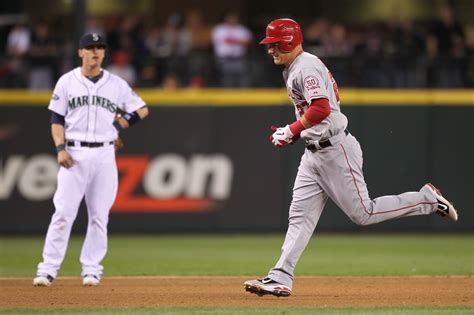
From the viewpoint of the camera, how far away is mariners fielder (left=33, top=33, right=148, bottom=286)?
9.60 m

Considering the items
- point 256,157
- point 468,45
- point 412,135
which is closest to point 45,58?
point 256,157

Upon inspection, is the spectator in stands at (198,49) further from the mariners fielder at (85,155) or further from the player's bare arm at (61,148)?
the player's bare arm at (61,148)

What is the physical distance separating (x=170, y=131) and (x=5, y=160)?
2298 millimetres

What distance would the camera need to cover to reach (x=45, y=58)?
14.8 meters

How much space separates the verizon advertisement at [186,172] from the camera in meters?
14.9

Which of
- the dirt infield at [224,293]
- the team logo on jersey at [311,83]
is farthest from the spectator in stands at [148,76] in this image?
the team logo on jersey at [311,83]

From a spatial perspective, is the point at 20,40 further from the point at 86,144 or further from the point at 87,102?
the point at 86,144

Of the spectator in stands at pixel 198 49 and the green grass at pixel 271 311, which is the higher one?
the spectator in stands at pixel 198 49

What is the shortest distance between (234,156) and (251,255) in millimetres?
2757

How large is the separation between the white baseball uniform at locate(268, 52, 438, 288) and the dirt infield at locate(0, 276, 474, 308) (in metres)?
0.49

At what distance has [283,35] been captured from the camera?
8.20m

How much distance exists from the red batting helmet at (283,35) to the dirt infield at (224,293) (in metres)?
1.96

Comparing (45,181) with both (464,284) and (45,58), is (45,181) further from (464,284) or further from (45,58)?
(464,284)

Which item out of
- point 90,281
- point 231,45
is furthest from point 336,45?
point 90,281
